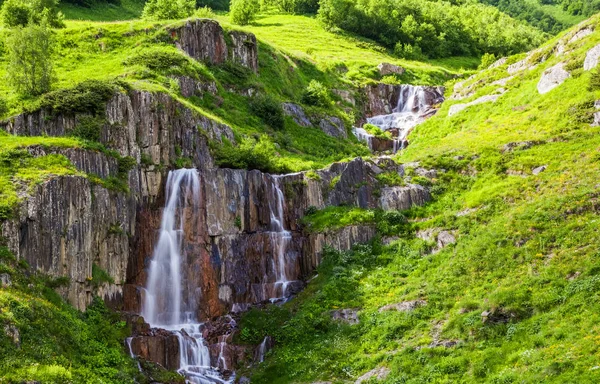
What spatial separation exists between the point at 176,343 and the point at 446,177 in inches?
1155

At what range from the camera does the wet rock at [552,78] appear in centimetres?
6309

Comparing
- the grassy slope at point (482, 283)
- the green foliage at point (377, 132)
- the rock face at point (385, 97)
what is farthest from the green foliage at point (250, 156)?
the rock face at point (385, 97)

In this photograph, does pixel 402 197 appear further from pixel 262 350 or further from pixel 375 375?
pixel 375 375

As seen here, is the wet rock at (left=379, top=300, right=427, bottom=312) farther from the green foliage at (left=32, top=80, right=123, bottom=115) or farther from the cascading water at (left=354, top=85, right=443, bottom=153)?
the cascading water at (left=354, top=85, right=443, bottom=153)

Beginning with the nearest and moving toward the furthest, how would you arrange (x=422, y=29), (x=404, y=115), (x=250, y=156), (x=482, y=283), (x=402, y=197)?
(x=482, y=283), (x=250, y=156), (x=402, y=197), (x=404, y=115), (x=422, y=29)

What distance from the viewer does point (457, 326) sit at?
121 ft

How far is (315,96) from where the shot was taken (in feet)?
255

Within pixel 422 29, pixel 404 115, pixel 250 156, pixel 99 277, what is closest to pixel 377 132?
pixel 404 115

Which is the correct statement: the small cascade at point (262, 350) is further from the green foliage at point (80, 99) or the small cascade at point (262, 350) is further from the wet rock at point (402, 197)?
the green foliage at point (80, 99)

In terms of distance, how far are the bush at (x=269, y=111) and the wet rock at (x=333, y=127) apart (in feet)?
23.1

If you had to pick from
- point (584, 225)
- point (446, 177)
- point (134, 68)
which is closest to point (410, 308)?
point (584, 225)

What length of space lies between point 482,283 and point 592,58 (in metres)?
33.3

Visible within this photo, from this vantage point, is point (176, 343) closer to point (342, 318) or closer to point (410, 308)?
point (342, 318)

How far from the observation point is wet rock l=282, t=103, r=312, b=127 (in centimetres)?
7081
